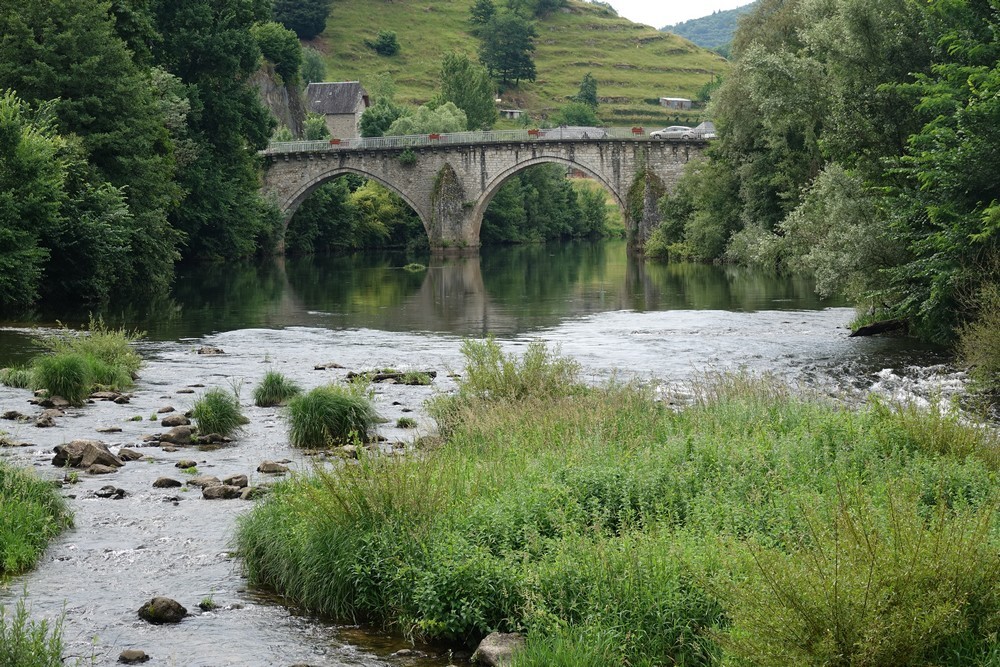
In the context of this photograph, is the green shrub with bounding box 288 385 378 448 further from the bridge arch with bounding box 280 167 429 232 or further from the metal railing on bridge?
the bridge arch with bounding box 280 167 429 232

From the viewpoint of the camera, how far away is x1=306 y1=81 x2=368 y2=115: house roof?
4675 inches

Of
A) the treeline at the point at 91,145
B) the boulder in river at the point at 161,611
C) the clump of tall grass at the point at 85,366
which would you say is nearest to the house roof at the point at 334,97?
the treeline at the point at 91,145

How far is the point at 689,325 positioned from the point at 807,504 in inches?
852

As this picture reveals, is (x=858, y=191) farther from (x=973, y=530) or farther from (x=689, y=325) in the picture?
(x=973, y=530)

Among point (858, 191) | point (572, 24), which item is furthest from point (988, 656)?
point (572, 24)

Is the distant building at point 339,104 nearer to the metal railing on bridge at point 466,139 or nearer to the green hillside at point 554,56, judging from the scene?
the green hillside at point 554,56

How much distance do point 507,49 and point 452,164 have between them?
7913 cm

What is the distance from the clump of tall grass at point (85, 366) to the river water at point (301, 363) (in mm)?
478

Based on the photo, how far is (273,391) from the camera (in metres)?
17.9

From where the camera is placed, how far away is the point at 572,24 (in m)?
180

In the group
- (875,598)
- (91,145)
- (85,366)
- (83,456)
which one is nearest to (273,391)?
(85,366)

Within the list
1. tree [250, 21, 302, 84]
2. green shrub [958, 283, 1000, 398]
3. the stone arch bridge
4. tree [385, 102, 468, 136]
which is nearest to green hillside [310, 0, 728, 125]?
tree [385, 102, 468, 136]

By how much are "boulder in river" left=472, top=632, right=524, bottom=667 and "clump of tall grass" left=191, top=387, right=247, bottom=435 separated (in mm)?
8008

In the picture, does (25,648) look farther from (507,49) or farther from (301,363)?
(507,49)
